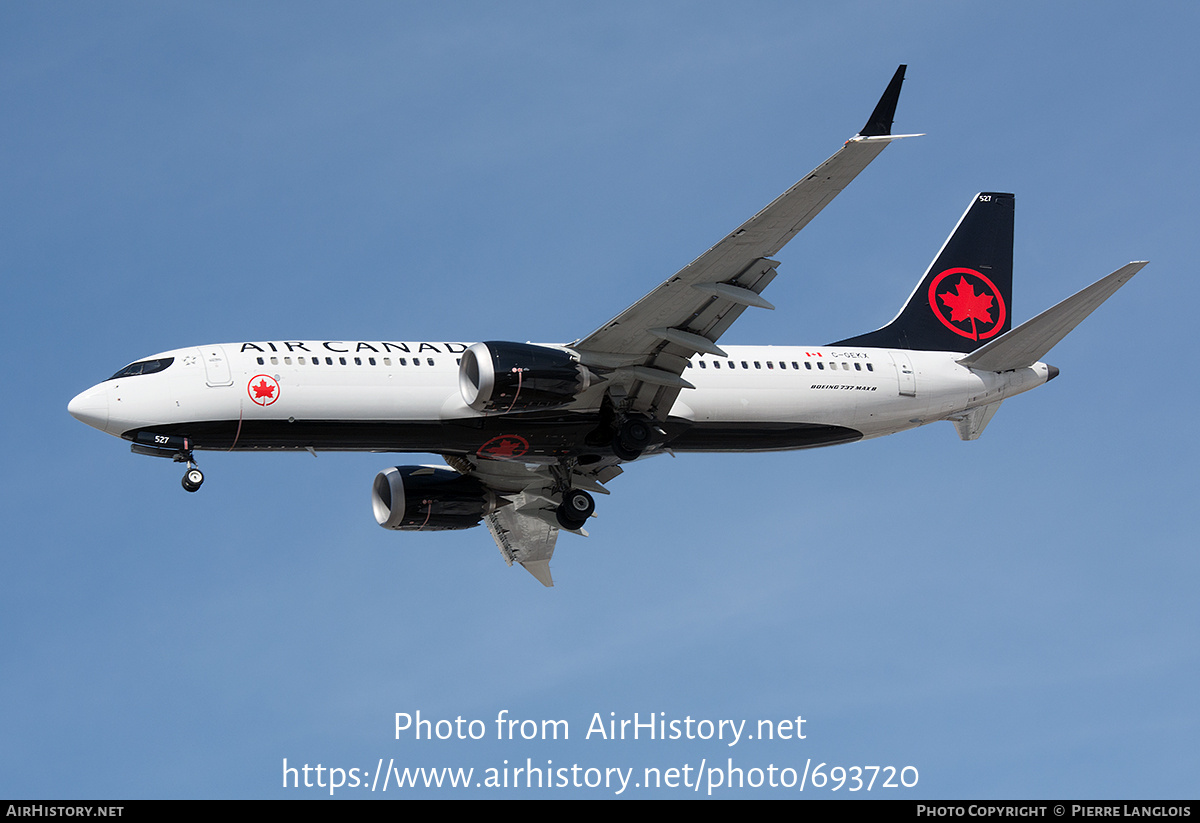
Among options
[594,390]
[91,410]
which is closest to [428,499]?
[594,390]

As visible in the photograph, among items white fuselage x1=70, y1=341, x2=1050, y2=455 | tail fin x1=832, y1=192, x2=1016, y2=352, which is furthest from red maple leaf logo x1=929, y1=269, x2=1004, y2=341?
white fuselage x1=70, y1=341, x2=1050, y2=455

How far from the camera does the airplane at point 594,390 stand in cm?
3816

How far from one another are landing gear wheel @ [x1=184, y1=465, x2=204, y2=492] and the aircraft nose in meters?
2.51

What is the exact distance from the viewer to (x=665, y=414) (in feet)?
138

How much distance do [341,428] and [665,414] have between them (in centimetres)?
932

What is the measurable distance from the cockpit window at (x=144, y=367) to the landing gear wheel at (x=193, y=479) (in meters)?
2.92

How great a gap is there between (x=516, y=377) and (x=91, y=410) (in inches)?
449

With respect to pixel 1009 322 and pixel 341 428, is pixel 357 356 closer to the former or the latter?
pixel 341 428

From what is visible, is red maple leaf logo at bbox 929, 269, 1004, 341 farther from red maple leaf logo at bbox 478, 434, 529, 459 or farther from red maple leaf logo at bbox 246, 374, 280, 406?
red maple leaf logo at bbox 246, 374, 280, 406

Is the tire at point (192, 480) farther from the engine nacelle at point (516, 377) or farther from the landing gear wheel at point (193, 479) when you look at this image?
the engine nacelle at point (516, 377)

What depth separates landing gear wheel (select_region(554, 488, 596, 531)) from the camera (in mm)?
44656

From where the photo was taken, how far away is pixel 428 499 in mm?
46125

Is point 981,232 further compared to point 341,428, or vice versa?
point 981,232

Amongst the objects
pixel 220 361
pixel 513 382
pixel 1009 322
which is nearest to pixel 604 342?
pixel 513 382
